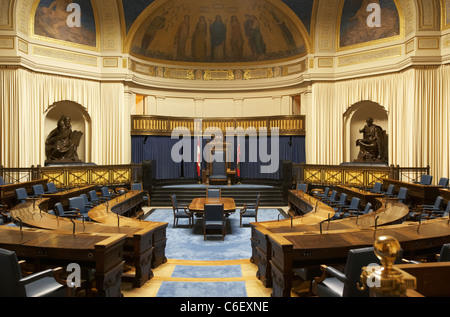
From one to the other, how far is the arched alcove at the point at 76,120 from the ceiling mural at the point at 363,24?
13483mm

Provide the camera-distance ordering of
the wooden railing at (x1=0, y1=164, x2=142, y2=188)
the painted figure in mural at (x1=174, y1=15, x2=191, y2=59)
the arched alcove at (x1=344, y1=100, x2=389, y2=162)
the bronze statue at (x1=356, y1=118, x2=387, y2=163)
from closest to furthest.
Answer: the wooden railing at (x1=0, y1=164, x2=142, y2=188), the bronze statue at (x1=356, y1=118, x2=387, y2=163), the arched alcove at (x1=344, y1=100, x2=389, y2=162), the painted figure in mural at (x1=174, y1=15, x2=191, y2=59)

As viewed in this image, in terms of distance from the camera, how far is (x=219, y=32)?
19094 mm

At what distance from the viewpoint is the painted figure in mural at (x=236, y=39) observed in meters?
18.7

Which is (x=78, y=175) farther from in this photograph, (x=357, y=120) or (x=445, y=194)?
(x=357, y=120)

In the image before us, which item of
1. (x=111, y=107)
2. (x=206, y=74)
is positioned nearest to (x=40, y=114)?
(x=111, y=107)

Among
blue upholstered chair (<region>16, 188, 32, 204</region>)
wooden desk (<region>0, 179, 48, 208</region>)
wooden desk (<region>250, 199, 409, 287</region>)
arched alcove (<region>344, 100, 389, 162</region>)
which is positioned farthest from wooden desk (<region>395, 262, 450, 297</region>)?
arched alcove (<region>344, 100, 389, 162</region>)

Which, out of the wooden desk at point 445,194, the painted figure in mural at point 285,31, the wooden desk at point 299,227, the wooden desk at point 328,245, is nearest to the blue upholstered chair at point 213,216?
the wooden desk at point 299,227

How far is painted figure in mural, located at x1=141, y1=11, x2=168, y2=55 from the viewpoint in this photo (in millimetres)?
17609

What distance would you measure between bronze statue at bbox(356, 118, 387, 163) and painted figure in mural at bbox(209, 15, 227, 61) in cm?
922

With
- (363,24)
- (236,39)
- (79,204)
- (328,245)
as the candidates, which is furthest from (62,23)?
(328,245)

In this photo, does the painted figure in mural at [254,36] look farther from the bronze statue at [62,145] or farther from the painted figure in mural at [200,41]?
the bronze statue at [62,145]

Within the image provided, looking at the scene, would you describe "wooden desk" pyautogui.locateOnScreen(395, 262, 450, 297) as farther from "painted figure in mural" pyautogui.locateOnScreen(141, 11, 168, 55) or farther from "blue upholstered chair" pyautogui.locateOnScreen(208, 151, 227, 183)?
"painted figure in mural" pyautogui.locateOnScreen(141, 11, 168, 55)

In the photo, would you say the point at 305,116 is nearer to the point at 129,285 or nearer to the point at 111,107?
the point at 111,107

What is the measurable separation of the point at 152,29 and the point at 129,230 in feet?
49.2
